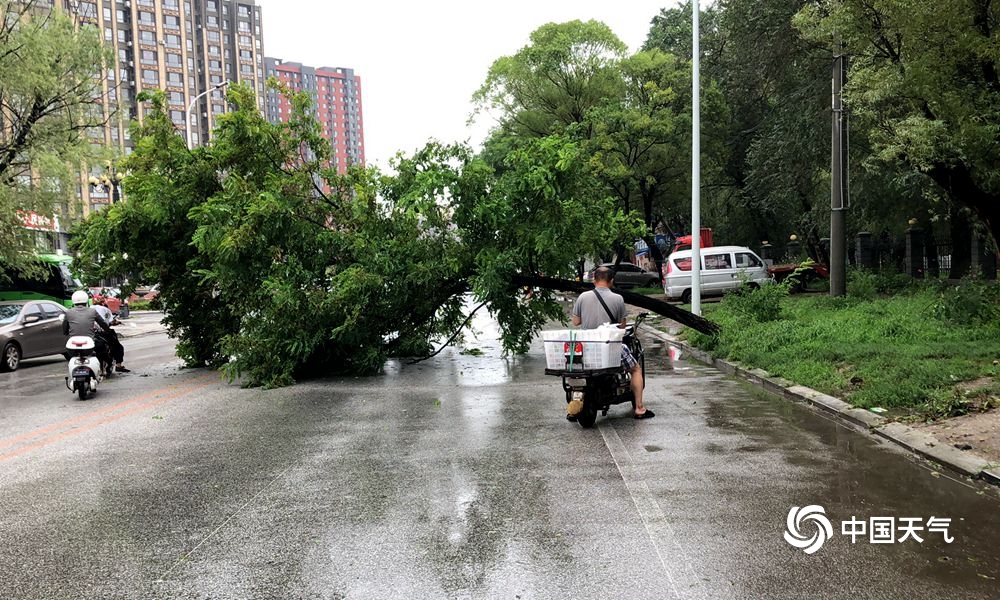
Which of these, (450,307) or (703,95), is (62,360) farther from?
(703,95)

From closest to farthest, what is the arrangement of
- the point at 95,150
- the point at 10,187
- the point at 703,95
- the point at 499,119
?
the point at 10,187 → the point at 95,150 → the point at 703,95 → the point at 499,119

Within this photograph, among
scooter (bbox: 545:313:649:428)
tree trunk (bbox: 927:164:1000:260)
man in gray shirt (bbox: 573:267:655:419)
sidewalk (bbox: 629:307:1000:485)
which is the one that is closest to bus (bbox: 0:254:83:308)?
man in gray shirt (bbox: 573:267:655:419)

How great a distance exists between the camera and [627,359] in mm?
8383

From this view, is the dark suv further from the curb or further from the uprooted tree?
the curb

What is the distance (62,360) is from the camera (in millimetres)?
19188

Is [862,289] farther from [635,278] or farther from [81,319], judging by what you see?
[635,278]

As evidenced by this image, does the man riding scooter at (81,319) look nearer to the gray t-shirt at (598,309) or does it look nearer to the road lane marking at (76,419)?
the road lane marking at (76,419)

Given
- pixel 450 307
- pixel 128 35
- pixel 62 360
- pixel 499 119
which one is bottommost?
pixel 62 360

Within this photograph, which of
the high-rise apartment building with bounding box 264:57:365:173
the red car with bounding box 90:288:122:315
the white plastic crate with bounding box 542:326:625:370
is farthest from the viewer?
the high-rise apartment building with bounding box 264:57:365:173

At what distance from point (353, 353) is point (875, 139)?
1213 cm

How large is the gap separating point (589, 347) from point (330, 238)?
6991 millimetres

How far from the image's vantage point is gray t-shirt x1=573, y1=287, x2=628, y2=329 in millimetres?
8438

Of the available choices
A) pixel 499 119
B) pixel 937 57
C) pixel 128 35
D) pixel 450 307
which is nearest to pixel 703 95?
pixel 499 119

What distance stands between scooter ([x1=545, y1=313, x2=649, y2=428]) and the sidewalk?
7.81 ft
